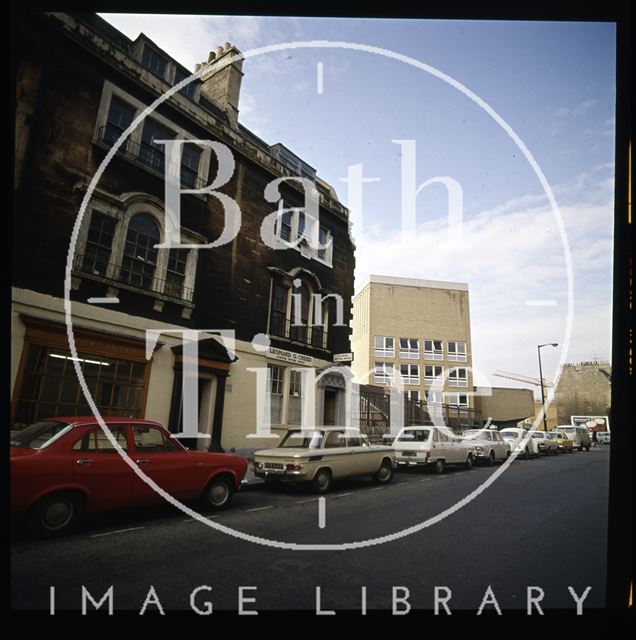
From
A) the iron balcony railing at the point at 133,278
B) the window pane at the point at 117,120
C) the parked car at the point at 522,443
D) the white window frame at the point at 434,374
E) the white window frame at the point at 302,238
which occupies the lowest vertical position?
the parked car at the point at 522,443

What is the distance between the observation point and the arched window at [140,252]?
11961 millimetres

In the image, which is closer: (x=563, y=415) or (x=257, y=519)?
(x=257, y=519)

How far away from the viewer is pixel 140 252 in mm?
12320

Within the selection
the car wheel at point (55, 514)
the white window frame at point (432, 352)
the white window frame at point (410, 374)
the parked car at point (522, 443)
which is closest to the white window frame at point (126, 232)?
the car wheel at point (55, 514)

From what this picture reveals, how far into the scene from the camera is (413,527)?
6.75 meters

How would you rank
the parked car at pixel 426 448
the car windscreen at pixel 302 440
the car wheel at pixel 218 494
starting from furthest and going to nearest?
the parked car at pixel 426 448 → the car windscreen at pixel 302 440 → the car wheel at pixel 218 494

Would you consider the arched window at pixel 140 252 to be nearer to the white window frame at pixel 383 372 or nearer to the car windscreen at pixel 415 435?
the car windscreen at pixel 415 435

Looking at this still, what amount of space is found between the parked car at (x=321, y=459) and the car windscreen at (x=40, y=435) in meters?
4.79

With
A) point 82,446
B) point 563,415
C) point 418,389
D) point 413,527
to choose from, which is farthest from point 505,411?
point 82,446

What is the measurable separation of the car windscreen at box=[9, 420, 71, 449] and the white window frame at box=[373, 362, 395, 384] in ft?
132

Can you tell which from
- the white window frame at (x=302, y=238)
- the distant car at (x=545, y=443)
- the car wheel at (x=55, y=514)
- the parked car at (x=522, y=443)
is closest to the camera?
the car wheel at (x=55, y=514)

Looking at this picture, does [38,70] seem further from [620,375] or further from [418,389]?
[418,389]

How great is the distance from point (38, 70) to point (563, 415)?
2671 inches

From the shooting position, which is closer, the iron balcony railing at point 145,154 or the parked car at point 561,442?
the iron balcony railing at point 145,154
